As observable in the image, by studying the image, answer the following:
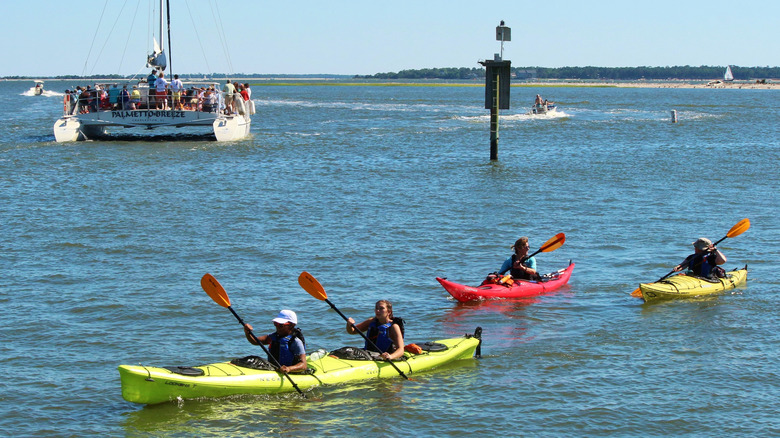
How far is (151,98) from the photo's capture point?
33.2 m

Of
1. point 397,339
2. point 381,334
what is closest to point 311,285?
point 381,334

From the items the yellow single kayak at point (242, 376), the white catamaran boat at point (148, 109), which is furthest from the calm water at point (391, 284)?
the white catamaran boat at point (148, 109)

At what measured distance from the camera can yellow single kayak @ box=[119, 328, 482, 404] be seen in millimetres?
9094

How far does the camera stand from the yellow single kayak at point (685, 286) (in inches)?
535

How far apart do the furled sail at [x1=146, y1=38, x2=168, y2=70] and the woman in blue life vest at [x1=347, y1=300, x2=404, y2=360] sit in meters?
28.5

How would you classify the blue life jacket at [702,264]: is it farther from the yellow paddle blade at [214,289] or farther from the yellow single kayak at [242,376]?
the yellow paddle blade at [214,289]

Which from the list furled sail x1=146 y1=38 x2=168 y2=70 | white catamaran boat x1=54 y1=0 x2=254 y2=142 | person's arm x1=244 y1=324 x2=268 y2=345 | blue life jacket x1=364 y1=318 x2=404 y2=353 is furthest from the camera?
furled sail x1=146 y1=38 x2=168 y2=70

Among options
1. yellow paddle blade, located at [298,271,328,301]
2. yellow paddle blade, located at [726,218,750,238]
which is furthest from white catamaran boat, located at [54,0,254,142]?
yellow paddle blade, located at [298,271,328,301]

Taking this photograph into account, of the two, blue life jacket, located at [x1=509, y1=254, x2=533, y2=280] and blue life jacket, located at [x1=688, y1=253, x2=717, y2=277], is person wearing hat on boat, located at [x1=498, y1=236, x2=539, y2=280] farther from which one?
blue life jacket, located at [x1=688, y1=253, x2=717, y2=277]

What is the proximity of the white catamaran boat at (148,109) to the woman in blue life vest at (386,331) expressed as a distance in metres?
24.4

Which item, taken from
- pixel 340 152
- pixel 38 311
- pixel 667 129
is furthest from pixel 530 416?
pixel 667 129

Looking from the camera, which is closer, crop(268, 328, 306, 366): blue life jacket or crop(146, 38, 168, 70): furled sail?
crop(268, 328, 306, 366): blue life jacket

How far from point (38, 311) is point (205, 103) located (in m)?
22.3

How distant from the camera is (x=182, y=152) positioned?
3422 cm
